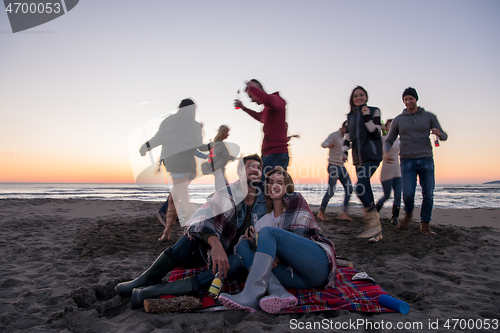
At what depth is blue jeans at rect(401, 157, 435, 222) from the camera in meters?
4.07

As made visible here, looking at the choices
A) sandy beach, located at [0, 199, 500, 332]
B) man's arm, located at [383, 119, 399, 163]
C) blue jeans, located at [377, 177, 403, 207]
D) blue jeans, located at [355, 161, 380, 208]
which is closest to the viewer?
sandy beach, located at [0, 199, 500, 332]

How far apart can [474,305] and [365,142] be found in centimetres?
221

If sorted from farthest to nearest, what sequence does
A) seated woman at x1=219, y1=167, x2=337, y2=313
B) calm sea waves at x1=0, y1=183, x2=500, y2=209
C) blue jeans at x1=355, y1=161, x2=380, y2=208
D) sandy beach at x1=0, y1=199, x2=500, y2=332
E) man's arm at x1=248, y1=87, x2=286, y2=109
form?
calm sea waves at x1=0, y1=183, x2=500, y2=209 → blue jeans at x1=355, y1=161, x2=380, y2=208 → man's arm at x1=248, y1=87, x2=286, y2=109 → seated woman at x1=219, y1=167, x2=337, y2=313 → sandy beach at x1=0, y1=199, x2=500, y2=332

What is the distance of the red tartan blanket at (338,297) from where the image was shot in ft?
6.22

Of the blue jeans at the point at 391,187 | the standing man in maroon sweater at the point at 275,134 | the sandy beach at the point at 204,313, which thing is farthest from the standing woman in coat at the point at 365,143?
the blue jeans at the point at 391,187

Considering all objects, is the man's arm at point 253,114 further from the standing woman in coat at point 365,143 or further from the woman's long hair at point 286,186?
the woman's long hair at point 286,186

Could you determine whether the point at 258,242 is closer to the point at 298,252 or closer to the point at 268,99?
the point at 298,252

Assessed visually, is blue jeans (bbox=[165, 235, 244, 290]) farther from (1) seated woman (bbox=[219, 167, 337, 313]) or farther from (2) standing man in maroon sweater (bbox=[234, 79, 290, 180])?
(2) standing man in maroon sweater (bbox=[234, 79, 290, 180])

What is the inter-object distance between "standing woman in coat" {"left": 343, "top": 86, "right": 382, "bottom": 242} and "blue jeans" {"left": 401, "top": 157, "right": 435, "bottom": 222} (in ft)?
2.69

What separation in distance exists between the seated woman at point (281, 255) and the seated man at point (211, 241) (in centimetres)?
13

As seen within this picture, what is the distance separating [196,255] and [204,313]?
0.54 metres

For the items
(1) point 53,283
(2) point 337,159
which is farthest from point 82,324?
(2) point 337,159

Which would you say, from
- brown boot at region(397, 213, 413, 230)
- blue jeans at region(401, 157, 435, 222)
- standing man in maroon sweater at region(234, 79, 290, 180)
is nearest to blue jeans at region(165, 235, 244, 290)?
standing man in maroon sweater at region(234, 79, 290, 180)

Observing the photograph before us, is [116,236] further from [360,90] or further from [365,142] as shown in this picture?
[360,90]
